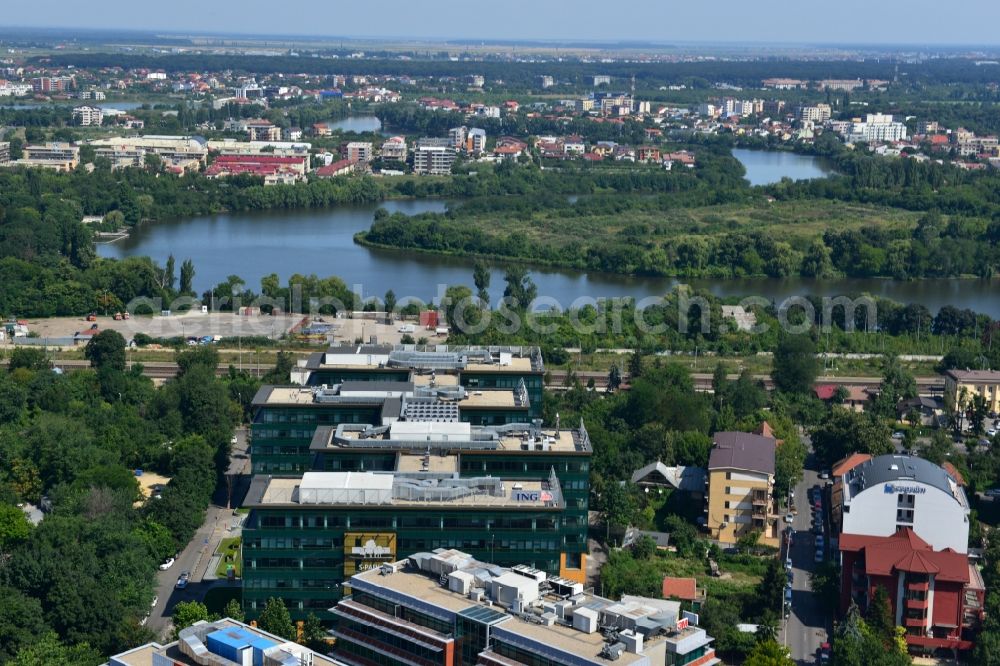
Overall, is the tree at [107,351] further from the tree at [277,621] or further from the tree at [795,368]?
the tree at [277,621]

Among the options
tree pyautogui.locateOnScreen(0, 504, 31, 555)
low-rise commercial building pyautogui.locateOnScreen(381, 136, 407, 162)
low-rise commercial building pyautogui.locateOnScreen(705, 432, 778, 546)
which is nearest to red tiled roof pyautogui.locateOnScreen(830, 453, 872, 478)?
low-rise commercial building pyautogui.locateOnScreen(705, 432, 778, 546)

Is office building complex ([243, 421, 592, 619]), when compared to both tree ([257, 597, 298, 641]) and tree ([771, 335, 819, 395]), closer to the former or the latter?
tree ([257, 597, 298, 641])

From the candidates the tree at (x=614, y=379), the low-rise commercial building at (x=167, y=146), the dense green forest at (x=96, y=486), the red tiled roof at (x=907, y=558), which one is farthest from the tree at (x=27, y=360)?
the low-rise commercial building at (x=167, y=146)

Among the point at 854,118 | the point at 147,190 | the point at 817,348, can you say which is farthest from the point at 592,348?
the point at 854,118

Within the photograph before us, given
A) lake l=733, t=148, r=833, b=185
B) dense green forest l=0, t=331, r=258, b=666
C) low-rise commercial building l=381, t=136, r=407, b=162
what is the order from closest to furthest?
dense green forest l=0, t=331, r=258, b=666 → lake l=733, t=148, r=833, b=185 → low-rise commercial building l=381, t=136, r=407, b=162

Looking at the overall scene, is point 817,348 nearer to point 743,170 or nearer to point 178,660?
point 178,660

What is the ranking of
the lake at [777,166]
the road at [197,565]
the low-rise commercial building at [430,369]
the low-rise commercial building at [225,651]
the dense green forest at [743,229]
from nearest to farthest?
the low-rise commercial building at [225,651] < the road at [197,565] < the low-rise commercial building at [430,369] < the dense green forest at [743,229] < the lake at [777,166]

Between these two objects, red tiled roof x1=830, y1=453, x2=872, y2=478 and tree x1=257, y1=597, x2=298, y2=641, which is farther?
red tiled roof x1=830, y1=453, x2=872, y2=478
